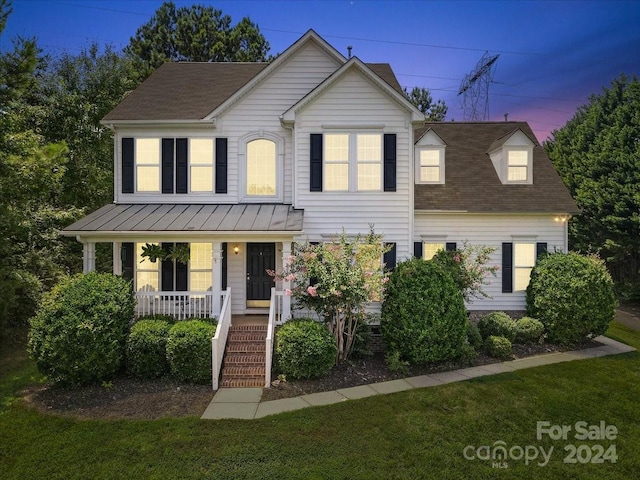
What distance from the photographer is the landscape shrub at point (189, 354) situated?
7.77m

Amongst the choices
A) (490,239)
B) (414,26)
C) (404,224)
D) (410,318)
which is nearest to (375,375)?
(410,318)

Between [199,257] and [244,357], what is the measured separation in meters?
4.10

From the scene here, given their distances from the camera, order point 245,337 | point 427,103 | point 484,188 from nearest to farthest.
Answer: point 245,337
point 484,188
point 427,103

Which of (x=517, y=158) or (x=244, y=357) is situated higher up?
(x=517, y=158)

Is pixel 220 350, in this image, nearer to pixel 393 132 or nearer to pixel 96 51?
pixel 393 132

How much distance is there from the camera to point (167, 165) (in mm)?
11445

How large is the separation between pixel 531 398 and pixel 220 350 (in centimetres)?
692

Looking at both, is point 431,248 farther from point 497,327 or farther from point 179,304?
point 179,304

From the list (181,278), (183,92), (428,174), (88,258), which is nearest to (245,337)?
(181,278)

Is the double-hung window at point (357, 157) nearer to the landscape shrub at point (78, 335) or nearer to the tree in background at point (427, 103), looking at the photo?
the landscape shrub at point (78, 335)

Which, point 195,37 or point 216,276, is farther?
point 195,37

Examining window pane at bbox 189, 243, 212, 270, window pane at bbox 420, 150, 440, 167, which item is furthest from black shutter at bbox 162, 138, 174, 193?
window pane at bbox 420, 150, 440, 167

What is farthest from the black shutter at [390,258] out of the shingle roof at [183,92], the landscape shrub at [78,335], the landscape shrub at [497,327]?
the shingle roof at [183,92]

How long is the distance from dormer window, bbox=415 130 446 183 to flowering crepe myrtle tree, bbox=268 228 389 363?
17.8 feet
